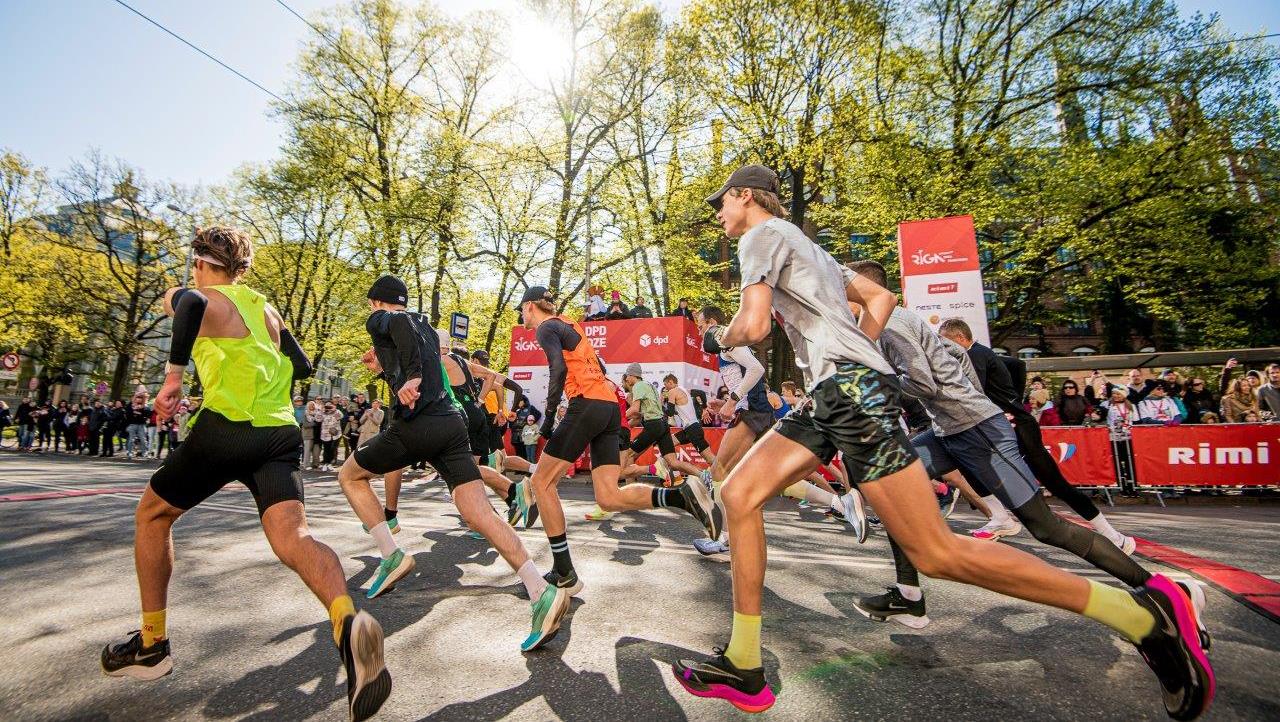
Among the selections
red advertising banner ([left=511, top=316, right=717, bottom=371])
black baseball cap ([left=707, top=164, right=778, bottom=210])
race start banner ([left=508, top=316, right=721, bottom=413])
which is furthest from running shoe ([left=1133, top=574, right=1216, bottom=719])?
red advertising banner ([left=511, top=316, right=717, bottom=371])

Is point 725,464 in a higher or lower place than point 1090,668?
higher

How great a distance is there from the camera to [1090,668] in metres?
2.58

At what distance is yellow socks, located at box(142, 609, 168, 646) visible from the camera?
2.53 metres

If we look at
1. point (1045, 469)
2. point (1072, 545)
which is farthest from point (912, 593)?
point (1045, 469)

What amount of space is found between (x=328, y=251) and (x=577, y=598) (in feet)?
100

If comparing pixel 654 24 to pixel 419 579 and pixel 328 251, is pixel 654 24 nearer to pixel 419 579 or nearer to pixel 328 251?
pixel 328 251

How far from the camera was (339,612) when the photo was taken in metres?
2.22

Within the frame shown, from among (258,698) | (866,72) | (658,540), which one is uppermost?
(866,72)

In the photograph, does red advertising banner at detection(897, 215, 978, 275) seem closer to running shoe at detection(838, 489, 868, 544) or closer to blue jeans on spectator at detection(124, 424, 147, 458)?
running shoe at detection(838, 489, 868, 544)

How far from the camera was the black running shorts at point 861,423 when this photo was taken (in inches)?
86.4

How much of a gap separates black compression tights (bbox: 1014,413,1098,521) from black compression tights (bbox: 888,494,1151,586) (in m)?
1.30

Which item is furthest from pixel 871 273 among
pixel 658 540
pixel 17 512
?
pixel 17 512

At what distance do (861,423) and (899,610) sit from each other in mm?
1589

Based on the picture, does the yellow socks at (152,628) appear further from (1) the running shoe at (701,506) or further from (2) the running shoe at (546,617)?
(1) the running shoe at (701,506)
